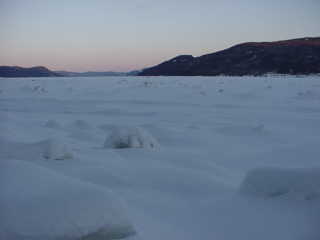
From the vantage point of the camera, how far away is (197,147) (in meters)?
4.47

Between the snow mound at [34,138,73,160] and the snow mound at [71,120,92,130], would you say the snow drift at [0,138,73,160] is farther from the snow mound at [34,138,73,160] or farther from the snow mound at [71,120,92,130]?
the snow mound at [71,120,92,130]

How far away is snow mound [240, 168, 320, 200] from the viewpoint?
7.04ft

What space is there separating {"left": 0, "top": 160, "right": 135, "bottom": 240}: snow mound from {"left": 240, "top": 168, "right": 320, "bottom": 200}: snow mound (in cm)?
84

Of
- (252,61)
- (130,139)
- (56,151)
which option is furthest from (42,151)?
(252,61)

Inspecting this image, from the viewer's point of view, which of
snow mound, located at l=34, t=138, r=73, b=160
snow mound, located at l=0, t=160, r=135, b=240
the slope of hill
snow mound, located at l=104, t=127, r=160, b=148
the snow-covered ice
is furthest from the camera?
the slope of hill

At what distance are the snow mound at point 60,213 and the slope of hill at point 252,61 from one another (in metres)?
25.9

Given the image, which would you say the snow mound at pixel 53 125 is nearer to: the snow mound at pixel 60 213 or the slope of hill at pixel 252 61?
the snow mound at pixel 60 213

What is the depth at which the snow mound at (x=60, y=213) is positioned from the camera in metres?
1.69

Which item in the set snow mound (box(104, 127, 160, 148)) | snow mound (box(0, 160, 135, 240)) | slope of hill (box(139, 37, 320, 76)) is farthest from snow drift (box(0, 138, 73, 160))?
slope of hill (box(139, 37, 320, 76))

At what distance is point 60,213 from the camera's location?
1.74m

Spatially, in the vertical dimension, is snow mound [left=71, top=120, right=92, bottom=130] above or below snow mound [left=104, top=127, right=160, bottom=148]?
below

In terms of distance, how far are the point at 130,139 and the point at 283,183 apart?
2048 millimetres

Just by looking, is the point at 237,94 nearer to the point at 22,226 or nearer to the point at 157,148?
the point at 157,148

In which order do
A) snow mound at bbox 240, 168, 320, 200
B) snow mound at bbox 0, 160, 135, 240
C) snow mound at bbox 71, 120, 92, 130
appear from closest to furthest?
snow mound at bbox 0, 160, 135, 240 < snow mound at bbox 240, 168, 320, 200 < snow mound at bbox 71, 120, 92, 130
